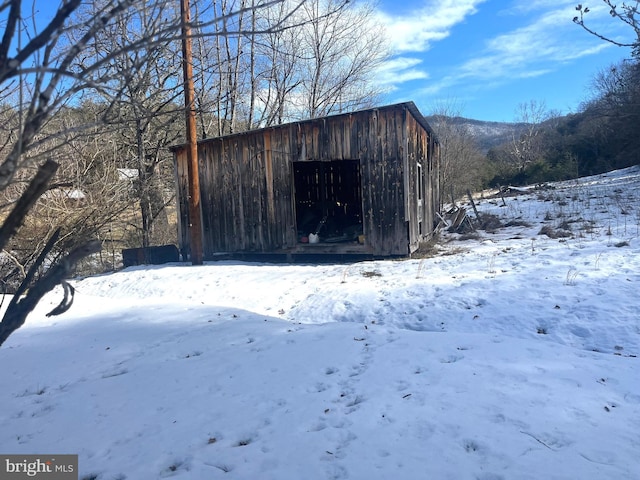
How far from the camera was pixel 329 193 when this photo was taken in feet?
47.0

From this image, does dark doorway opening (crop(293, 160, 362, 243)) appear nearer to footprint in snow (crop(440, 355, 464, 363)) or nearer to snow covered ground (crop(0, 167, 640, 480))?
snow covered ground (crop(0, 167, 640, 480))

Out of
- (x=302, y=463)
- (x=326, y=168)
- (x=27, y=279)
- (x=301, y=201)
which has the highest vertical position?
(x=326, y=168)

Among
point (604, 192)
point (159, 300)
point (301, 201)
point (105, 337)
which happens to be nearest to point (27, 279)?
point (105, 337)

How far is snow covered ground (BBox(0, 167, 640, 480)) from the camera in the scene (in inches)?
98.6

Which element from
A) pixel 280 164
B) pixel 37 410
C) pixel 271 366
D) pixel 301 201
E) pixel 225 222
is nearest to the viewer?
pixel 37 410

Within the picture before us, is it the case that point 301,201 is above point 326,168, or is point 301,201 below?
below

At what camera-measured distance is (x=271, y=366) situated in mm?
3980

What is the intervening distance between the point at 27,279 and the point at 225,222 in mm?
9276

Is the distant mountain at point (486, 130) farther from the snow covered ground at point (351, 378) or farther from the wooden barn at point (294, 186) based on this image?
the snow covered ground at point (351, 378)

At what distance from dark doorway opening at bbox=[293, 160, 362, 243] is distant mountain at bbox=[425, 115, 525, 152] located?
22.4 metres

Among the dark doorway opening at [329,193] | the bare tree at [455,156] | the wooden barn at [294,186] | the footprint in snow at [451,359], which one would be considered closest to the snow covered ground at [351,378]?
the footprint in snow at [451,359]

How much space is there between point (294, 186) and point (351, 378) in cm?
756

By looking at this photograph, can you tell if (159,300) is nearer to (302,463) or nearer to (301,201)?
(302,463)

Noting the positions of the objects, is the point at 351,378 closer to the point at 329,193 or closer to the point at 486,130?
the point at 329,193
